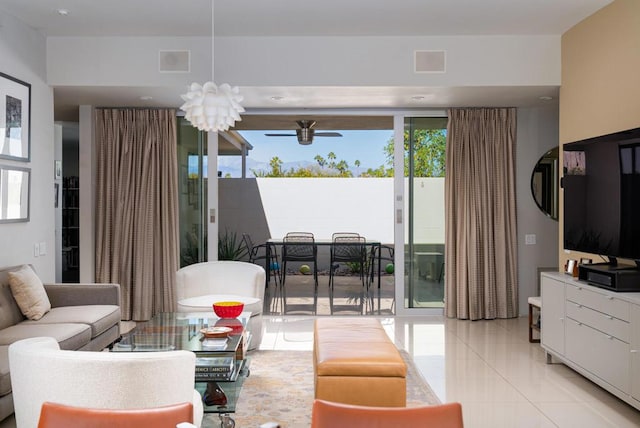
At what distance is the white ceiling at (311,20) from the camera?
4570mm

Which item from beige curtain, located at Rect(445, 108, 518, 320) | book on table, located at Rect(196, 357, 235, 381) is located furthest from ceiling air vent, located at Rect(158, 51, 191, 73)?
book on table, located at Rect(196, 357, 235, 381)

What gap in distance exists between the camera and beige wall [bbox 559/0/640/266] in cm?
418

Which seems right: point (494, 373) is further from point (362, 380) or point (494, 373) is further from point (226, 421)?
point (226, 421)

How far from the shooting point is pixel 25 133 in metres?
4.93

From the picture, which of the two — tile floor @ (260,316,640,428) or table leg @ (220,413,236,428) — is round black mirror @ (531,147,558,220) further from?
table leg @ (220,413,236,428)

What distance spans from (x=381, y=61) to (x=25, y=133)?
3153 millimetres

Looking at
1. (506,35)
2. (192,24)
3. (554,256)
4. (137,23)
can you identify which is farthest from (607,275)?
(137,23)

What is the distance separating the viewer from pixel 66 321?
13.8 feet

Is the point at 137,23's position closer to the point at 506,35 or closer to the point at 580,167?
the point at 506,35

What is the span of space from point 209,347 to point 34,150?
2838 mm

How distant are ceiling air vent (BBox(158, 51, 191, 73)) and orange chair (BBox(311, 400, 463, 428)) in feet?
15.0

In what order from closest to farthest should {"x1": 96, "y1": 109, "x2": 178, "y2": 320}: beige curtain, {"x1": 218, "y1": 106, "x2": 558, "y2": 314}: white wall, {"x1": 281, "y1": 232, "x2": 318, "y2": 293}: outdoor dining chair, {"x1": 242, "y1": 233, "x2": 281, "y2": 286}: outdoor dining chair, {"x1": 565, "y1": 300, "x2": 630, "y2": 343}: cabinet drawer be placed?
{"x1": 565, "y1": 300, "x2": 630, "y2": 343}: cabinet drawer → {"x1": 96, "y1": 109, "x2": 178, "y2": 320}: beige curtain → {"x1": 281, "y1": 232, "x2": 318, "y2": 293}: outdoor dining chair → {"x1": 242, "y1": 233, "x2": 281, "y2": 286}: outdoor dining chair → {"x1": 218, "y1": 106, "x2": 558, "y2": 314}: white wall

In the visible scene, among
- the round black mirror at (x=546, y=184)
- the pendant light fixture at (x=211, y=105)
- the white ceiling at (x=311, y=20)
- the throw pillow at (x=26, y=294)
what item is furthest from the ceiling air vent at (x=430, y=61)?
the throw pillow at (x=26, y=294)

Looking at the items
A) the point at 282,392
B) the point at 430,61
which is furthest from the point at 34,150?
the point at 430,61
